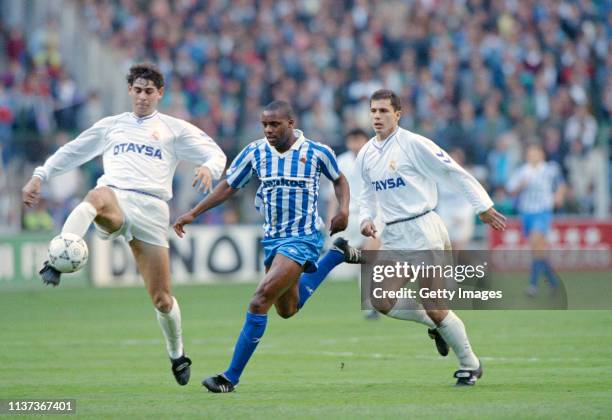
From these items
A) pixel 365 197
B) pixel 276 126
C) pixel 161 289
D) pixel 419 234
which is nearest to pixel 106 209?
pixel 161 289

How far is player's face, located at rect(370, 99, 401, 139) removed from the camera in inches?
420

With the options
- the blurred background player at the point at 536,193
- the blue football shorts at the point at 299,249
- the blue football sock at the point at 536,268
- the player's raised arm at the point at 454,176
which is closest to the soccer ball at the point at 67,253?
the blue football shorts at the point at 299,249

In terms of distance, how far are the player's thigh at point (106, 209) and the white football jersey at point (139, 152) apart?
228 millimetres

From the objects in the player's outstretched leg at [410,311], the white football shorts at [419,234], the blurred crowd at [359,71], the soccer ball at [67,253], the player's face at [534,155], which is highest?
the blurred crowd at [359,71]

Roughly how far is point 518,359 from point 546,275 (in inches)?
329

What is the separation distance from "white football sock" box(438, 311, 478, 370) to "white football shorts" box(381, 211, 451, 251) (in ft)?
2.37

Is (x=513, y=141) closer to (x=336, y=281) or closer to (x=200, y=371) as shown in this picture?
(x=336, y=281)

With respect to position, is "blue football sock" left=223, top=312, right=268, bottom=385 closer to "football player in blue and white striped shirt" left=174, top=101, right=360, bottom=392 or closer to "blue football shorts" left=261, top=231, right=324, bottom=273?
"football player in blue and white striped shirt" left=174, top=101, right=360, bottom=392

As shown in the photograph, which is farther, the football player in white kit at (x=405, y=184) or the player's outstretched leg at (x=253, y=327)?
the football player in white kit at (x=405, y=184)

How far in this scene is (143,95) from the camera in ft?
35.4

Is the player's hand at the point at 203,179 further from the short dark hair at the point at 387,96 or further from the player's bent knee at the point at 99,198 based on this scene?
the short dark hair at the point at 387,96

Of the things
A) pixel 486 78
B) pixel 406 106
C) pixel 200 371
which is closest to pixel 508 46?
pixel 486 78

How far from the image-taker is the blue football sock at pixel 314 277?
10.8m

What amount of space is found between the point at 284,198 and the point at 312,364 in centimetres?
227
